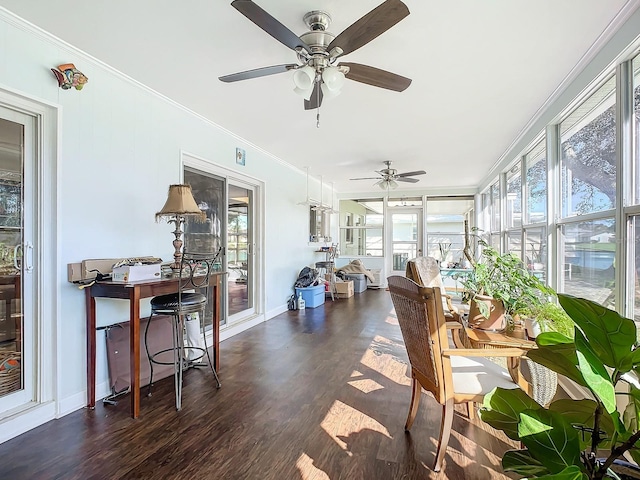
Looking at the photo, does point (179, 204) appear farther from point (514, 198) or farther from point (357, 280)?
point (357, 280)

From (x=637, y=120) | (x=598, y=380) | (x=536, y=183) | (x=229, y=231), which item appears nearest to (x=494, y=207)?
(x=536, y=183)

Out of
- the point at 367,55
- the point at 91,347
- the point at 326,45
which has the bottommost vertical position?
the point at 91,347

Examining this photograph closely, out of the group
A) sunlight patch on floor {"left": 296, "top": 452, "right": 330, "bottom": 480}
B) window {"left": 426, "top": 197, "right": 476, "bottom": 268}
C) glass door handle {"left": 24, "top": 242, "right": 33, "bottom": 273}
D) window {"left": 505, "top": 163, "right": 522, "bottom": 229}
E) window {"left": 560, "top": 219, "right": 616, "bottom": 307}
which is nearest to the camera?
sunlight patch on floor {"left": 296, "top": 452, "right": 330, "bottom": 480}

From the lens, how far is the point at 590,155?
101 inches

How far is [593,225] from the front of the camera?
2479 millimetres

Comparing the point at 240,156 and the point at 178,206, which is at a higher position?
the point at 240,156

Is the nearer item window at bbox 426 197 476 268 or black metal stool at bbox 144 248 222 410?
black metal stool at bbox 144 248 222 410

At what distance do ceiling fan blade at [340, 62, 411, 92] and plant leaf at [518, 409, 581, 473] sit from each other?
1942mm

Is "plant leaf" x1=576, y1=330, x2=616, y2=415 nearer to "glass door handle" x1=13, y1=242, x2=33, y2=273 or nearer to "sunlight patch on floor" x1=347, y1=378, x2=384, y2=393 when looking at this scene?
"sunlight patch on floor" x1=347, y1=378, x2=384, y2=393

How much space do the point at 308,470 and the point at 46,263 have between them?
207cm

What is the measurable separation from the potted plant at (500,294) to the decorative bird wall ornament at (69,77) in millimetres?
3023

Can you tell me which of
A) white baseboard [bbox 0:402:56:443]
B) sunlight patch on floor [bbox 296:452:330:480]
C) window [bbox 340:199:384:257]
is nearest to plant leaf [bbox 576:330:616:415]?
sunlight patch on floor [bbox 296:452:330:480]

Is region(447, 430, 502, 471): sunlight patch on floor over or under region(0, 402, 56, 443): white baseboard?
under

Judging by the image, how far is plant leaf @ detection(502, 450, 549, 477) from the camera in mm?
667
